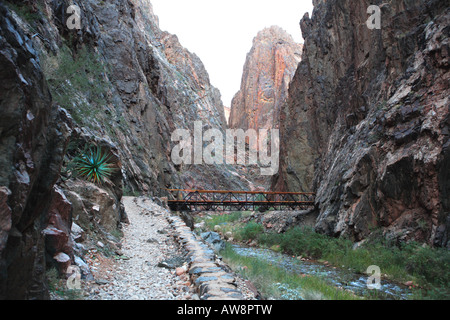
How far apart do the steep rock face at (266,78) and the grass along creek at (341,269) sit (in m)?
75.7

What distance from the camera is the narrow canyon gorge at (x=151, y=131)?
10.7 feet

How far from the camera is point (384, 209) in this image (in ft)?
45.9

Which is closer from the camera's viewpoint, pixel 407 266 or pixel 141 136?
pixel 407 266

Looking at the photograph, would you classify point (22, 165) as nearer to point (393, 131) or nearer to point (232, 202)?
point (393, 131)

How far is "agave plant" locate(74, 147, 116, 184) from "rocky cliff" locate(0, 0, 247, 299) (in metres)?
0.32

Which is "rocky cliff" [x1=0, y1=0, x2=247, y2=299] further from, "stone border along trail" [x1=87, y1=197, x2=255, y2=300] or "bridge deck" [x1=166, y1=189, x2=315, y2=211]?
"bridge deck" [x1=166, y1=189, x2=315, y2=211]

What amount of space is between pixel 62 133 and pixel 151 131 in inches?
1043

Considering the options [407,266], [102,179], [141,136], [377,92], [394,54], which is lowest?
[407,266]

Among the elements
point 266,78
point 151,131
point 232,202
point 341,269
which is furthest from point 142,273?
point 266,78

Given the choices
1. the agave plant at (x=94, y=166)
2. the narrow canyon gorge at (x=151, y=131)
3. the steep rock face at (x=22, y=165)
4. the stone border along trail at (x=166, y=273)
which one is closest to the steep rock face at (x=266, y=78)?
the narrow canyon gorge at (x=151, y=131)

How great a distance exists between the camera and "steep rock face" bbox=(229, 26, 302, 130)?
313ft
